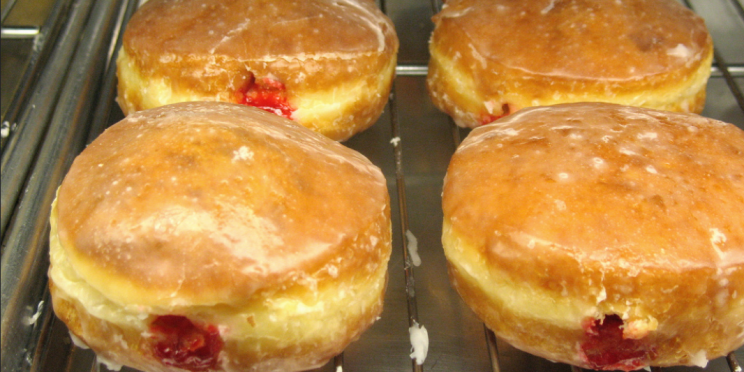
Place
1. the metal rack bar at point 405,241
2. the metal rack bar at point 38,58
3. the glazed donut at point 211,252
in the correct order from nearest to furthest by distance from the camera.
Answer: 1. the glazed donut at point 211,252
2. the metal rack bar at point 405,241
3. the metal rack bar at point 38,58

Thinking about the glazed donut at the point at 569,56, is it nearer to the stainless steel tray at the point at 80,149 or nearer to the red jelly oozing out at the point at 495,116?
the red jelly oozing out at the point at 495,116

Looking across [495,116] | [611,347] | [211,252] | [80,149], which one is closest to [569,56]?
[495,116]

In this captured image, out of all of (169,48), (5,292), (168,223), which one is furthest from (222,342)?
(169,48)

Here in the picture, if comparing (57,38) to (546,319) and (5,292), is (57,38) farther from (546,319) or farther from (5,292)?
(546,319)

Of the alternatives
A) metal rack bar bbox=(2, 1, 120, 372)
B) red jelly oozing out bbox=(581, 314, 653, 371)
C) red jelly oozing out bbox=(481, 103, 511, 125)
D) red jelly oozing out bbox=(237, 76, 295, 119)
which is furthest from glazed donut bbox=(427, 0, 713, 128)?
metal rack bar bbox=(2, 1, 120, 372)

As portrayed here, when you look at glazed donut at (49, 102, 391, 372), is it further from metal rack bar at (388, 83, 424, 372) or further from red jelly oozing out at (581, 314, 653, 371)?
red jelly oozing out at (581, 314, 653, 371)

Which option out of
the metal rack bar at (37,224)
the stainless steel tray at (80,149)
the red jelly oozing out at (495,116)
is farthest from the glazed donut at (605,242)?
the metal rack bar at (37,224)

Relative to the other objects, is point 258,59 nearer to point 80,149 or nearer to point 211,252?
point 80,149
